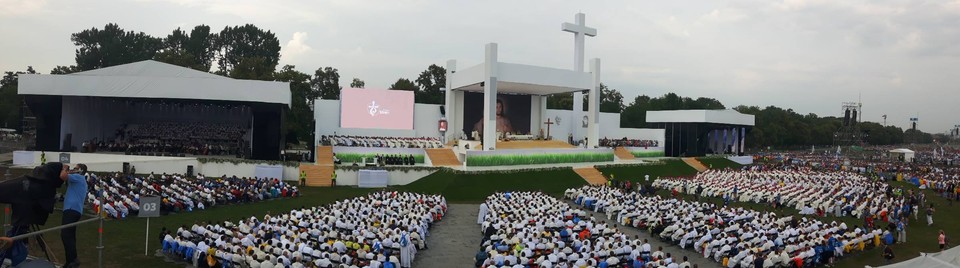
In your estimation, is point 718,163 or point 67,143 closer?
point 67,143

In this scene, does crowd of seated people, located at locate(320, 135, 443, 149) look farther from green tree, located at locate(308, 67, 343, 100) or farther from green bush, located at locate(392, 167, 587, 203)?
green tree, located at locate(308, 67, 343, 100)

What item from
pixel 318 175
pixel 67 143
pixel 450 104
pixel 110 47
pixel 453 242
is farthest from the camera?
pixel 110 47

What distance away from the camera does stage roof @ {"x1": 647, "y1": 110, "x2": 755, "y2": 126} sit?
51281 mm

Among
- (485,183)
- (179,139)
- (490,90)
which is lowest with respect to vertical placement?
(485,183)

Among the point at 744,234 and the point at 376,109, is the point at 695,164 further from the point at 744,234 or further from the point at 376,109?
the point at 744,234

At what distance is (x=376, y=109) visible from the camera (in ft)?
130

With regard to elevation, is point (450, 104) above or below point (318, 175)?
above

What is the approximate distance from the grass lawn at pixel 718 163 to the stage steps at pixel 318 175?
30139 millimetres

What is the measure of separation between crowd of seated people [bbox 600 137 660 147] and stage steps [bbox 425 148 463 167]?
16358 mm

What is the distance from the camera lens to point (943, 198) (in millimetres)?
29047

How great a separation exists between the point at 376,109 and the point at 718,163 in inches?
1122

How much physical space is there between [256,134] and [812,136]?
91168 millimetres

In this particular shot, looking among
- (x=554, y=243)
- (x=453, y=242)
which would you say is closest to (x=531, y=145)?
(x=453, y=242)

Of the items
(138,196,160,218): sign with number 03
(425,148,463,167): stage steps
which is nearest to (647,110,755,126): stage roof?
(425,148,463,167): stage steps
